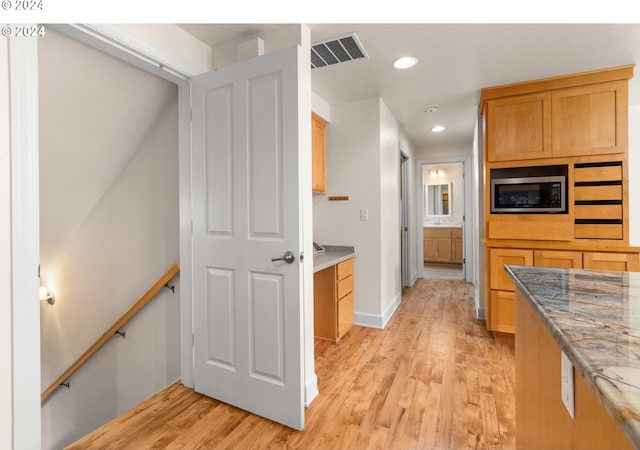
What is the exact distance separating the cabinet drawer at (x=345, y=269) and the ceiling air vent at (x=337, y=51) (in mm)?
1747

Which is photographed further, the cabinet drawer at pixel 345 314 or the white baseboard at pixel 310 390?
the cabinet drawer at pixel 345 314

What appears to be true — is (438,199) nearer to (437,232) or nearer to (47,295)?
(437,232)

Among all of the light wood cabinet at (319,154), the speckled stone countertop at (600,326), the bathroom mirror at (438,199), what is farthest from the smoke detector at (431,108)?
the bathroom mirror at (438,199)

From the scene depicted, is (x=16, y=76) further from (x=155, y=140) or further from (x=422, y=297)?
(x=422, y=297)

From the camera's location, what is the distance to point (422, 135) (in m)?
4.85

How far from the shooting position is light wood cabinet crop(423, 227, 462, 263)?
664 centimetres

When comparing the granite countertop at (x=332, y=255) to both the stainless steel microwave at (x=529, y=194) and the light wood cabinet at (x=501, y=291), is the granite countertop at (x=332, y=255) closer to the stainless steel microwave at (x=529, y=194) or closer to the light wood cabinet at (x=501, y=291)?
the light wood cabinet at (x=501, y=291)

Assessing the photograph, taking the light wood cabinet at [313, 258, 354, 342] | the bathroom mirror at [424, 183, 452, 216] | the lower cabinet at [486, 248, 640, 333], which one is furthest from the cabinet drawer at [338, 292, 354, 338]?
the bathroom mirror at [424, 183, 452, 216]

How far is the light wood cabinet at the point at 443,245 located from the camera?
6.64 metres

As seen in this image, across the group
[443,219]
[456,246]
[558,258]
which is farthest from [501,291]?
[443,219]
